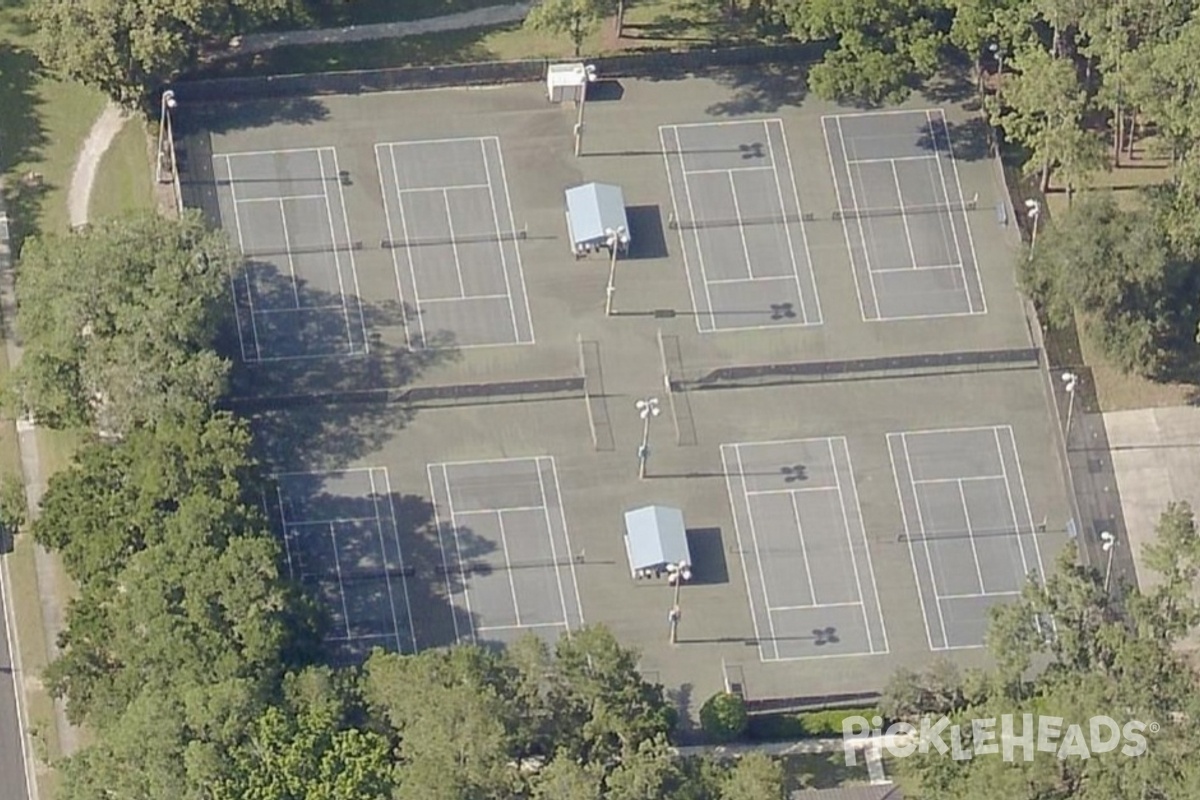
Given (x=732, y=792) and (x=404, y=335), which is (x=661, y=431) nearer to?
(x=404, y=335)

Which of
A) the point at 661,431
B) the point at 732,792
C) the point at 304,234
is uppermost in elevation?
the point at 304,234

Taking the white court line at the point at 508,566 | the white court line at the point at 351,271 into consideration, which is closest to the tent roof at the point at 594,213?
the white court line at the point at 351,271

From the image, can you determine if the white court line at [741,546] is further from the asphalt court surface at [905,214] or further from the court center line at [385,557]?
the court center line at [385,557]

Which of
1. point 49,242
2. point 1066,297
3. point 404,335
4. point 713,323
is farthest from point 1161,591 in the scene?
point 49,242

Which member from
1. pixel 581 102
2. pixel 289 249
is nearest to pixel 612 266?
pixel 581 102

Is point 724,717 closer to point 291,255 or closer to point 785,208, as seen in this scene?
point 785,208

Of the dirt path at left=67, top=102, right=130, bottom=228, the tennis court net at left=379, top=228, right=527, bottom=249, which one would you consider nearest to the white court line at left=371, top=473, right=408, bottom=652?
the tennis court net at left=379, top=228, right=527, bottom=249
